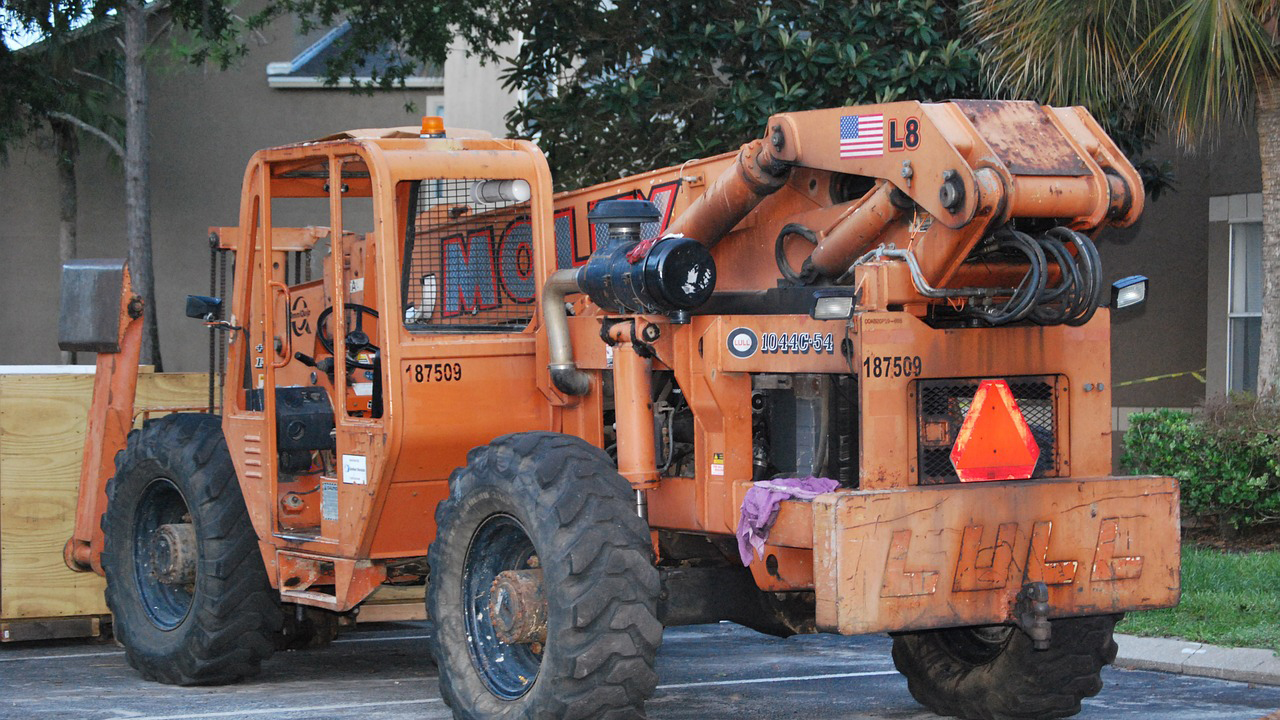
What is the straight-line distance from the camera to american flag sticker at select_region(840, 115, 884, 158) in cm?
638

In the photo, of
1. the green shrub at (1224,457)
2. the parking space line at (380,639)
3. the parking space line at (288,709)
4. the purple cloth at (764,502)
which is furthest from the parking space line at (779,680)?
the green shrub at (1224,457)

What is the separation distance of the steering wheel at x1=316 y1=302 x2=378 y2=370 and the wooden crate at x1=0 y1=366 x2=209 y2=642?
2.71 meters

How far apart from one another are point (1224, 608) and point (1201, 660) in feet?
3.69

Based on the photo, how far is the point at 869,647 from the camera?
32.9ft

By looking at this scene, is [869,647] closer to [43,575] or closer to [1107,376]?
[1107,376]

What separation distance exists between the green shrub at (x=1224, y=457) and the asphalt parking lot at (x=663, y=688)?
3.65 meters

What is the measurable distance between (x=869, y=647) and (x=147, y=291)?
1466cm

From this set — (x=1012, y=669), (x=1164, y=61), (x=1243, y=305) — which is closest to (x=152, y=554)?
(x=1012, y=669)

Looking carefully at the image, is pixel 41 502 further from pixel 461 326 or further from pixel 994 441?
pixel 994 441

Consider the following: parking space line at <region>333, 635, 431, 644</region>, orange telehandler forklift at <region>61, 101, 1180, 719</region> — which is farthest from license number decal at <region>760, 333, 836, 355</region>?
parking space line at <region>333, 635, 431, 644</region>

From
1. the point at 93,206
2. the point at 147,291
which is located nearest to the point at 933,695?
Answer: the point at 147,291

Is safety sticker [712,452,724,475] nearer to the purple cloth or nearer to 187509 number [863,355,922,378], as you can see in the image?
the purple cloth

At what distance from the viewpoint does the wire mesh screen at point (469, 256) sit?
314 inches

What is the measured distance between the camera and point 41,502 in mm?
10398
